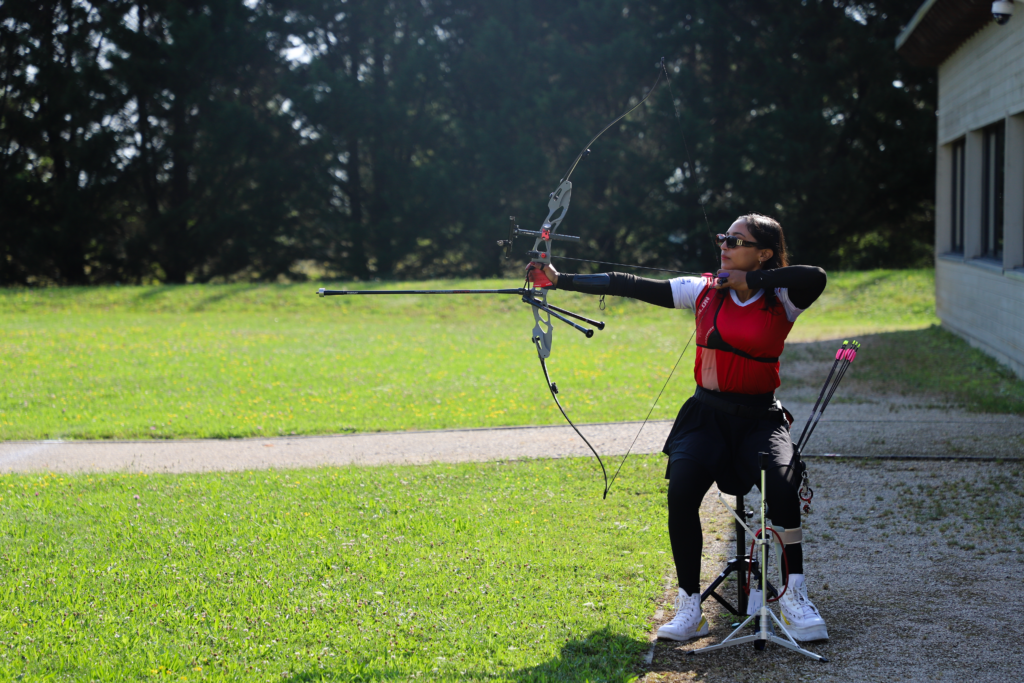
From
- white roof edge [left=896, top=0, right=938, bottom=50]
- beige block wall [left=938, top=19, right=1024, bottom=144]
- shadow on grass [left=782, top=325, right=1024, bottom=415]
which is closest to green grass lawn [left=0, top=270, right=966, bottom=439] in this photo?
shadow on grass [left=782, top=325, right=1024, bottom=415]

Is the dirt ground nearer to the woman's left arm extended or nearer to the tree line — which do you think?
the woman's left arm extended

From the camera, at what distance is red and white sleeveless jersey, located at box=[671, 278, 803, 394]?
415cm

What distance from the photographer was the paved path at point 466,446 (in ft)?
24.5

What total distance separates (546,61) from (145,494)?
25.3 metres

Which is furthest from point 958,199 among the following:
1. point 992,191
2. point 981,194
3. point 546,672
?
point 546,672

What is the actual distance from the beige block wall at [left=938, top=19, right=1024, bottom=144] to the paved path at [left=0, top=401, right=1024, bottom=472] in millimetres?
A: 4658

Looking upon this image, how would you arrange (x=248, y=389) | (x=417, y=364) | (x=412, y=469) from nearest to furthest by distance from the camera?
(x=412, y=469) → (x=248, y=389) → (x=417, y=364)

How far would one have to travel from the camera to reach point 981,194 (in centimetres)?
1318

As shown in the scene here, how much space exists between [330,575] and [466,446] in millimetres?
3214

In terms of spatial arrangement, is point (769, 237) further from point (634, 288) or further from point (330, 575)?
point (330, 575)

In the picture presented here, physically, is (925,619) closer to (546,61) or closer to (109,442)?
(109,442)

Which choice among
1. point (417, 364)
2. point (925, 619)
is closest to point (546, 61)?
point (417, 364)

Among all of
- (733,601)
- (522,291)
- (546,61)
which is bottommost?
(733,601)

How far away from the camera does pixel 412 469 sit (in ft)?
23.6
